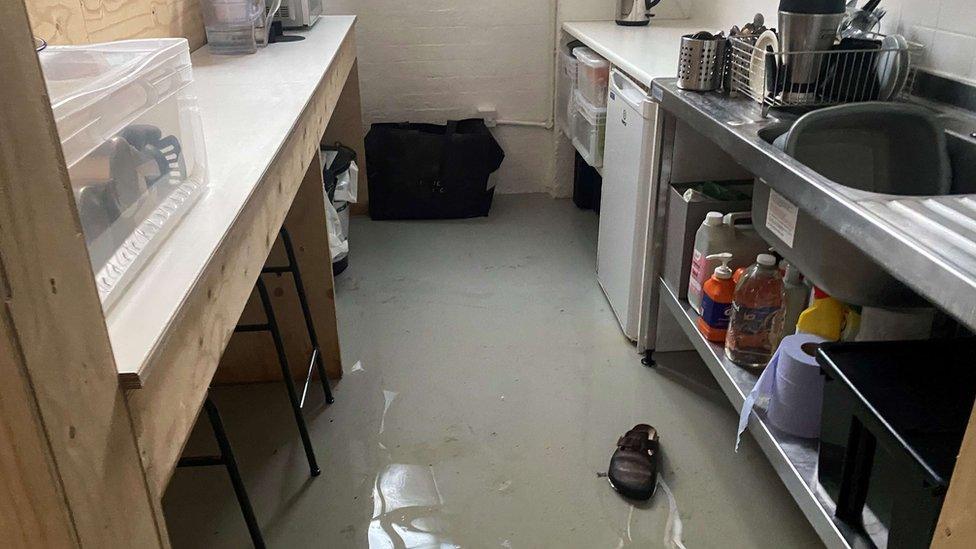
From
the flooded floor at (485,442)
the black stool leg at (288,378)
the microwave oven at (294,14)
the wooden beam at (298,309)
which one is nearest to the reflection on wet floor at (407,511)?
the flooded floor at (485,442)

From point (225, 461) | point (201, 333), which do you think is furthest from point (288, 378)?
point (201, 333)

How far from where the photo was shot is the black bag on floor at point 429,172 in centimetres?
353

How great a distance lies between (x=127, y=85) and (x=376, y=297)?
195 cm

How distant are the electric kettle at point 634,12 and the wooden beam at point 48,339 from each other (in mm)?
3136

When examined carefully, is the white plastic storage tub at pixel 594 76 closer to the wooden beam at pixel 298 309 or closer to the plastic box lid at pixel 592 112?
the plastic box lid at pixel 592 112

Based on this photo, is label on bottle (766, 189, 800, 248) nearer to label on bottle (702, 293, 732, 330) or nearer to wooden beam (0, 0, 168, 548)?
label on bottle (702, 293, 732, 330)

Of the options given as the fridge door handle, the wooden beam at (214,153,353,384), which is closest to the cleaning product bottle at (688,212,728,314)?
the fridge door handle

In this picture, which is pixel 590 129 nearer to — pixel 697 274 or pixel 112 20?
pixel 697 274

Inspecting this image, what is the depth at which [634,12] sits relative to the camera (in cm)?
336

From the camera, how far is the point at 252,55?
2473 mm

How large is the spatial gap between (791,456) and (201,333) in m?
1.20

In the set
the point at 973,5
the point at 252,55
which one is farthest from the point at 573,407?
the point at 252,55

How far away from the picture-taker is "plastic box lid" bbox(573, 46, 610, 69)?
2920 mm

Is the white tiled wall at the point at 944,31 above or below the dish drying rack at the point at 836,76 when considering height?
above
